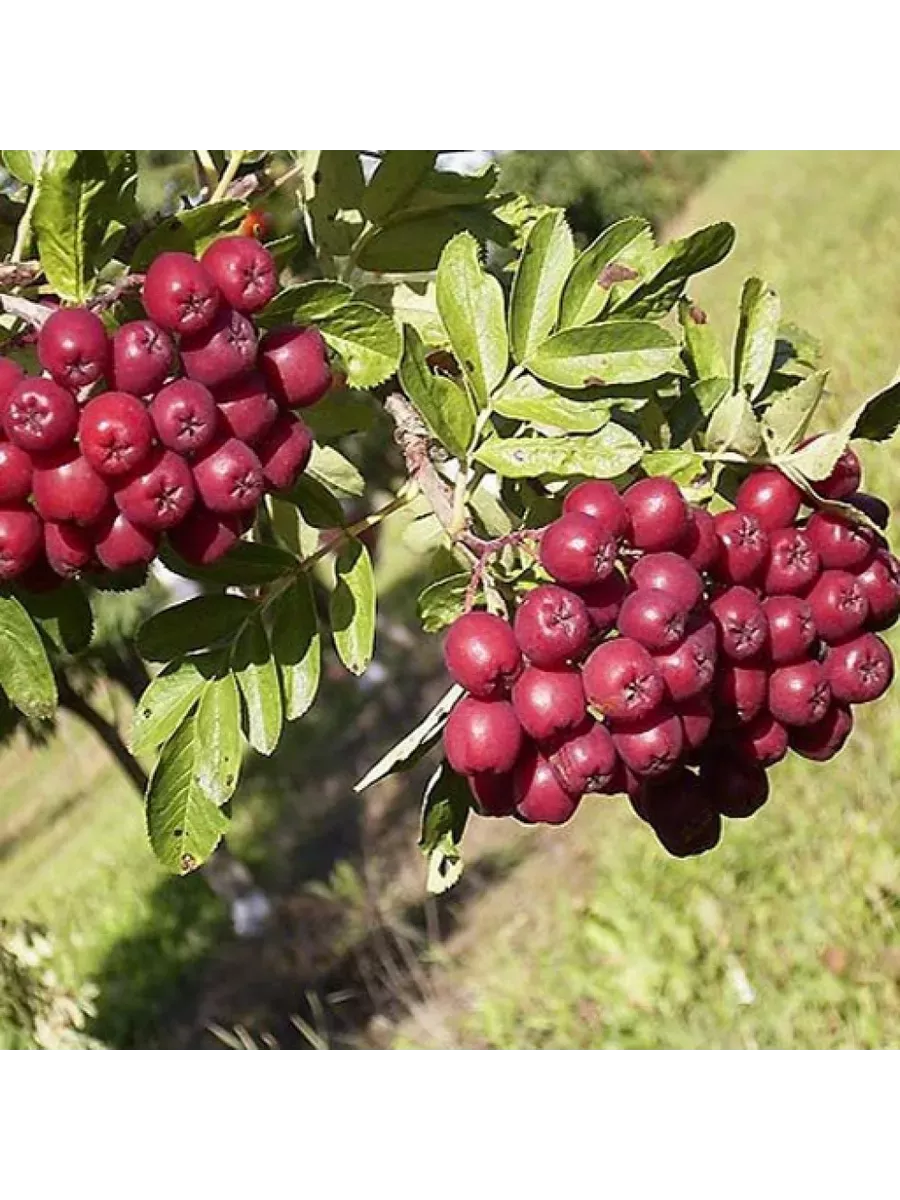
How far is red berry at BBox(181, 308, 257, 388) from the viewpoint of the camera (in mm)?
985

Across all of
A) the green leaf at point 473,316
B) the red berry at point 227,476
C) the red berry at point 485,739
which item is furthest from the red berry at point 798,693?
the red berry at point 227,476

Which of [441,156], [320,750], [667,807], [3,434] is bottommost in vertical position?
[320,750]

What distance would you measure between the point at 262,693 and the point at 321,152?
557 millimetres

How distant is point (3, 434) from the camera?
3.27 ft

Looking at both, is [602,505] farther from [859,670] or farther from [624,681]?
[859,670]

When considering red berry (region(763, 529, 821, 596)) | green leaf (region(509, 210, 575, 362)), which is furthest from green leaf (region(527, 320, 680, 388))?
red berry (region(763, 529, 821, 596))

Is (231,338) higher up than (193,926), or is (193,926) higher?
(231,338)

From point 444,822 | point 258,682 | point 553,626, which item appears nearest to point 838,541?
point 553,626

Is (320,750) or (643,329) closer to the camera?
(643,329)

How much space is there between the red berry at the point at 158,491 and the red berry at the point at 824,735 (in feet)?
1.80

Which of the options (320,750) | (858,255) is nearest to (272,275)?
(320,750)

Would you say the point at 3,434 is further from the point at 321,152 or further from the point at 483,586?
the point at 321,152

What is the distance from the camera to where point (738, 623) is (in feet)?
3.51

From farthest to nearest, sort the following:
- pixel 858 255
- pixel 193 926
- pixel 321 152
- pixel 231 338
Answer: pixel 858 255, pixel 193 926, pixel 321 152, pixel 231 338
